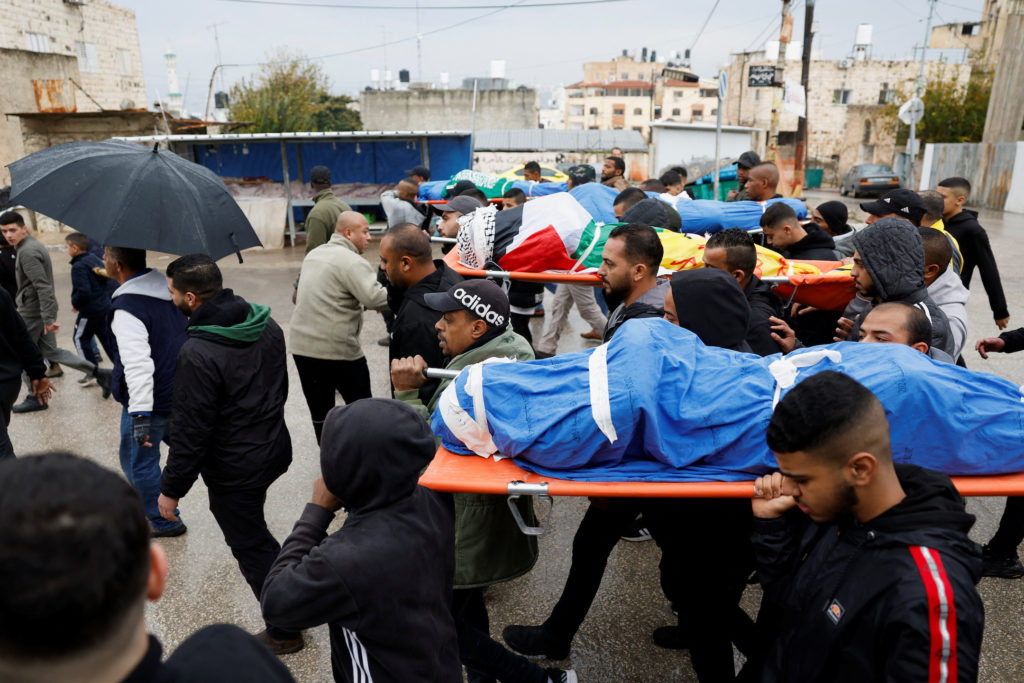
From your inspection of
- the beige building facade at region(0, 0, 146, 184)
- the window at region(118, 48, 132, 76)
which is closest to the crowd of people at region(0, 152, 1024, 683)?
the beige building facade at region(0, 0, 146, 184)

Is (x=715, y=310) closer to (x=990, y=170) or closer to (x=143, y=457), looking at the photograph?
(x=143, y=457)

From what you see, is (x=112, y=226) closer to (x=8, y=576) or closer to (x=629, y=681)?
(x=8, y=576)

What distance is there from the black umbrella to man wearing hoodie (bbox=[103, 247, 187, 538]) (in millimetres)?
265

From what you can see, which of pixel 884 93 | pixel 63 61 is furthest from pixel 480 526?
pixel 884 93

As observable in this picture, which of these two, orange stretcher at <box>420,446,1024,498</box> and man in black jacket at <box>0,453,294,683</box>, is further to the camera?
orange stretcher at <box>420,446,1024,498</box>

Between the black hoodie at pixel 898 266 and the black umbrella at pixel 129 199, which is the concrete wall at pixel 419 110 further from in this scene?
the black hoodie at pixel 898 266

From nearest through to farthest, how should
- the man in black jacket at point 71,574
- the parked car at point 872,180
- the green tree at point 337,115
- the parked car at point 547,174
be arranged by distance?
the man in black jacket at point 71,574 < the parked car at point 547,174 < the parked car at point 872,180 < the green tree at point 337,115

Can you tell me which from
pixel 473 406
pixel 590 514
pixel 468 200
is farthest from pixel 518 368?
pixel 468 200

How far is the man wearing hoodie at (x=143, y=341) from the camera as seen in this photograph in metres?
3.41

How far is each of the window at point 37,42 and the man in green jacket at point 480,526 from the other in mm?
29654

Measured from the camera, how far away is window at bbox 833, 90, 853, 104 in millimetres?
42250

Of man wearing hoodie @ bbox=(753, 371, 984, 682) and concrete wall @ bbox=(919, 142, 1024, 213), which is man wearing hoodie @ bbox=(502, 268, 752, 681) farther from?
concrete wall @ bbox=(919, 142, 1024, 213)

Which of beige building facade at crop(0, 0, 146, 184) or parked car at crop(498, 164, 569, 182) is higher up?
beige building facade at crop(0, 0, 146, 184)

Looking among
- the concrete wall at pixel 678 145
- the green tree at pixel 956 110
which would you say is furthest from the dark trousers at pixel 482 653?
the green tree at pixel 956 110
